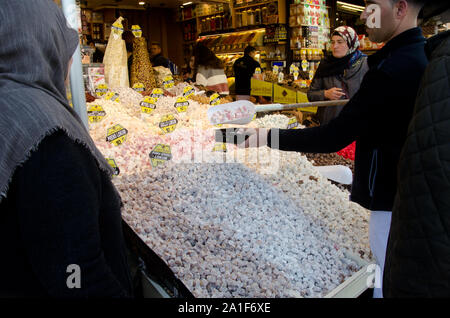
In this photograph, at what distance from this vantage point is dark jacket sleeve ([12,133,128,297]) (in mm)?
735

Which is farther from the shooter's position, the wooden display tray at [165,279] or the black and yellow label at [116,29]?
the black and yellow label at [116,29]

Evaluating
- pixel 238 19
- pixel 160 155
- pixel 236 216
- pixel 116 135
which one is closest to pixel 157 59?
pixel 116 135

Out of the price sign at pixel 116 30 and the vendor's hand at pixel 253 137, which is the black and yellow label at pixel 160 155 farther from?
the price sign at pixel 116 30

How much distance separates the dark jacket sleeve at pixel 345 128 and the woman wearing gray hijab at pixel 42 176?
913 mm

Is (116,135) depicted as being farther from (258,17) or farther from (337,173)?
(258,17)

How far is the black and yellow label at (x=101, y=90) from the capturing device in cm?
290

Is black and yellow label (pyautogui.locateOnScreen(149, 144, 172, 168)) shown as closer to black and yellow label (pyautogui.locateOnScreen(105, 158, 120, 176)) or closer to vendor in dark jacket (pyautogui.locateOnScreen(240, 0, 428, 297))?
black and yellow label (pyautogui.locateOnScreen(105, 158, 120, 176))

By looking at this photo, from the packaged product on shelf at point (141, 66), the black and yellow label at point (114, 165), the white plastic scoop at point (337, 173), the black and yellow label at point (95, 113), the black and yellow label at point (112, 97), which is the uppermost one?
the packaged product on shelf at point (141, 66)

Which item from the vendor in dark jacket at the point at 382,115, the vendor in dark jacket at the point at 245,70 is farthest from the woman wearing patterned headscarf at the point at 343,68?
the vendor in dark jacket at the point at 245,70

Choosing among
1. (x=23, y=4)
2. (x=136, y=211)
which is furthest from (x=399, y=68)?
(x=136, y=211)

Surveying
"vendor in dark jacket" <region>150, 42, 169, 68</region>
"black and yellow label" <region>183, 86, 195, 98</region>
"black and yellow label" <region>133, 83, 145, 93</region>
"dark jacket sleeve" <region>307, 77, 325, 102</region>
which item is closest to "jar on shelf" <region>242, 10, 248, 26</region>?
"vendor in dark jacket" <region>150, 42, 169, 68</region>

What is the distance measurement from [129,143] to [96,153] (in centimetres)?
144

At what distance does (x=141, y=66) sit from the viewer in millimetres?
3311

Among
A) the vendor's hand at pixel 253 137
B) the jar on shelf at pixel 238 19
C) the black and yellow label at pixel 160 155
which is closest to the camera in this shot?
the vendor's hand at pixel 253 137
